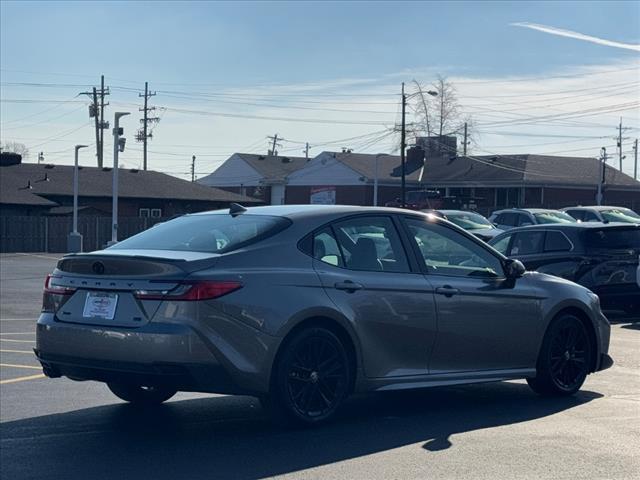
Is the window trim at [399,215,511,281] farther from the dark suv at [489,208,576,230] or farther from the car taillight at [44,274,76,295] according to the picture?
the dark suv at [489,208,576,230]

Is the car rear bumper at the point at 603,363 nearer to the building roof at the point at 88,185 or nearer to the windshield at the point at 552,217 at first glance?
the windshield at the point at 552,217

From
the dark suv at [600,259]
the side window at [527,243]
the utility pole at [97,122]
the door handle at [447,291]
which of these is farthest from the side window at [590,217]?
the utility pole at [97,122]

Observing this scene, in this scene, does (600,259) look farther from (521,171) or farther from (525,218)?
(521,171)

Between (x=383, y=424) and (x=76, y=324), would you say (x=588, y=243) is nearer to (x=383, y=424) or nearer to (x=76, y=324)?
(x=383, y=424)

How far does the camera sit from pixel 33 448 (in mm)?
6871

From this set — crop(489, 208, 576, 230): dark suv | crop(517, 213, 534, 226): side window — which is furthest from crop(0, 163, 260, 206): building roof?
crop(517, 213, 534, 226): side window

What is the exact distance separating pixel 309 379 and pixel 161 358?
3.78ft

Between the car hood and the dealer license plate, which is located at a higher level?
the car hood

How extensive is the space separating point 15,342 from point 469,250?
739 centimetres

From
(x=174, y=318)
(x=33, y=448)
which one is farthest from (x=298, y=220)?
(x=33, y=448)

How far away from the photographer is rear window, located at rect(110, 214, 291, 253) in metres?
7.42

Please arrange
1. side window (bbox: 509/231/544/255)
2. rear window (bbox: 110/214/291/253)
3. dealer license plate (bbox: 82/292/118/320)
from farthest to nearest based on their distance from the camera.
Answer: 1. side window (bbox: 509/231/544/255)
2. rear window (bbox: 110/214/291/253)
3. dealer license plate (bbox: 82/292/118/320)

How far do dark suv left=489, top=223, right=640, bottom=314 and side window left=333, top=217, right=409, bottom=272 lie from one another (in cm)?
847

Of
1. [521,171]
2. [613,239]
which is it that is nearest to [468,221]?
[613,239]
